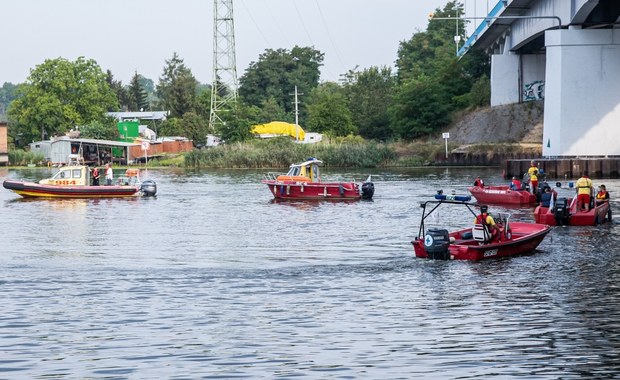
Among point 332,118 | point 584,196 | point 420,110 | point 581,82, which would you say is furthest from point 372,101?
point 584,196

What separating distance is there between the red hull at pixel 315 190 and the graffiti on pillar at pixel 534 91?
157 ft

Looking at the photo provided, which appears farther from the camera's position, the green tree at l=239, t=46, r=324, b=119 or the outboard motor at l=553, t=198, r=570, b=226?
the green tree at l=239, t=46, r=324, b=119

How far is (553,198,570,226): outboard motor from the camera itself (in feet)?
133

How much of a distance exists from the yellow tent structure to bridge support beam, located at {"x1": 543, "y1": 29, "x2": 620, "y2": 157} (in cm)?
5530

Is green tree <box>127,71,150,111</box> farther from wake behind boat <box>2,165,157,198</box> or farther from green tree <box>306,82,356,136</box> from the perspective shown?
wake behind boat <box>2,165,157,198</box>

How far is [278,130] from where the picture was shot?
127m

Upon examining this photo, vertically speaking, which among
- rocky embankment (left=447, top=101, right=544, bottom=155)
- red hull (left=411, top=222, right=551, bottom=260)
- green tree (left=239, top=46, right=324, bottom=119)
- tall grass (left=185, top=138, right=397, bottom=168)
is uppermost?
green tree (left=239, top=46, right=324, bottom=119)

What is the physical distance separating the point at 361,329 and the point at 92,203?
127 feet

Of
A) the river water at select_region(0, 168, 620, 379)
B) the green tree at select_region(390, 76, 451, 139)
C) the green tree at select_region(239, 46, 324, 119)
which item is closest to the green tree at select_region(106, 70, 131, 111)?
the green tree at select_region(239, 46, 324, 119)

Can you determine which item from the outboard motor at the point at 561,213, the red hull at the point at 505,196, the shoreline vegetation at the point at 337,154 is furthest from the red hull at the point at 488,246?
the shoreline vegetation at the point at 337,154

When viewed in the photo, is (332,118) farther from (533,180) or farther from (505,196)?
(505,196)

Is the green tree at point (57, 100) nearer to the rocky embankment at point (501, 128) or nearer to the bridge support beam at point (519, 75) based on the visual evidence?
the rocky embankment at point (501, 128)

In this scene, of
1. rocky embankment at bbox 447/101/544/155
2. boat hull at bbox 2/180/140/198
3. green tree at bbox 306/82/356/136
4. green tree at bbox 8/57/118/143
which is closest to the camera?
boat hull at bbox 2/180/140/198

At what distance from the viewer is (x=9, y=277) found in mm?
29656
